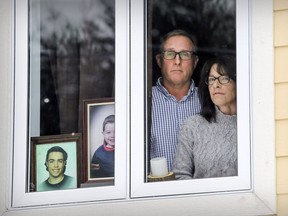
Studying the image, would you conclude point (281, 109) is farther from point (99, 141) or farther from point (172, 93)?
point (99, 141)

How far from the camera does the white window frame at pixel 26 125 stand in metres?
3.37

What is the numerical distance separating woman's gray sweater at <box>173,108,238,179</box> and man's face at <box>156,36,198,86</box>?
27 cm

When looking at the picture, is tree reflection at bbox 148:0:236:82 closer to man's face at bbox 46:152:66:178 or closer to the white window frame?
the white window frame

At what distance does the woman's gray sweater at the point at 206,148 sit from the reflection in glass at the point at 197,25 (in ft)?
0.90

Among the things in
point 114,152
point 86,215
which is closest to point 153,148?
point 114,152

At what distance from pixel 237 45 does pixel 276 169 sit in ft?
2.74

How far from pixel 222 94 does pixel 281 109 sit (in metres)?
0.39

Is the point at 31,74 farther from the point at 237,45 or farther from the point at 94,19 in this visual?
the point at 237,45

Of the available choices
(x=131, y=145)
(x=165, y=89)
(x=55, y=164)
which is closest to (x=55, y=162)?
(x=55, y=164)

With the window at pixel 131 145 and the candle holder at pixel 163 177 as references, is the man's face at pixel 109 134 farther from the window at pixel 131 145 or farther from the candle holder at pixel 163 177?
the candle holder at pixel 163 177

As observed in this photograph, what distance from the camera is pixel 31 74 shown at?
3430mm

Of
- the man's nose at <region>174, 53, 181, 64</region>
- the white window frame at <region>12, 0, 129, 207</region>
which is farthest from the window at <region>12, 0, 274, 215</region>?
the man's nose at <region>174, 53, 181, 64</region>

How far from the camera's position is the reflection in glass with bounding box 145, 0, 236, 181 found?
11.5ft

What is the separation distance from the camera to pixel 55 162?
346 centimetres
